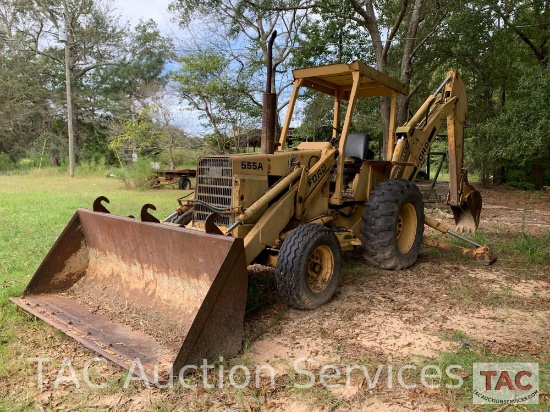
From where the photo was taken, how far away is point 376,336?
148 inches

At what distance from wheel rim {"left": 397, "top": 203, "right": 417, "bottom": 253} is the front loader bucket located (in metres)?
3.14

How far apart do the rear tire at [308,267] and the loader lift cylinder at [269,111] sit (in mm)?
1035

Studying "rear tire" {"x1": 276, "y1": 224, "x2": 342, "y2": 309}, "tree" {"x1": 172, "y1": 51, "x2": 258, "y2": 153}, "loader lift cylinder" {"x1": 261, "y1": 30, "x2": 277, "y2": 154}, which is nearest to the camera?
"rear tire" {"x1": 276, "y1": 224, "x2": 342, "y2": 309}

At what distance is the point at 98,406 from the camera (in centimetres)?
281

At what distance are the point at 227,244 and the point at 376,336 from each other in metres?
1.53

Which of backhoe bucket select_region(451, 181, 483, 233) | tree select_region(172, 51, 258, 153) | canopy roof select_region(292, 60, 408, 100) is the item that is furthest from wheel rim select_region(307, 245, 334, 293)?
tree select_region(172, 51, 258, 153)

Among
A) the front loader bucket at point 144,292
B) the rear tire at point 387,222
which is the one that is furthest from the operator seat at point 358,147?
the front loader bucket at point 144,292

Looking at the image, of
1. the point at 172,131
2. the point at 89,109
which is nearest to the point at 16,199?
the point at 172,131

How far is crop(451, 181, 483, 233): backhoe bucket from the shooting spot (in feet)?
23.1

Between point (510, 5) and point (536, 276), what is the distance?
1107cm

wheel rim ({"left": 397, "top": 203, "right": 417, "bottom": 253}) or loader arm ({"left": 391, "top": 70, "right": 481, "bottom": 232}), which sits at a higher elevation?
loader arm ({"left": 391, "top": 70, "right": 481, "bottom": 232})

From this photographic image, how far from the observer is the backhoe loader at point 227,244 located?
3.34m

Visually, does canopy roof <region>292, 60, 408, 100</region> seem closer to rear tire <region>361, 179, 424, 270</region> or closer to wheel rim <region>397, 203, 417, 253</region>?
rear tire <region>361, 179, 424, 270</region>

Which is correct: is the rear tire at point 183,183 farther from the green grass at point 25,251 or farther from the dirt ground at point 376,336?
the dirt ground at point 376,336
